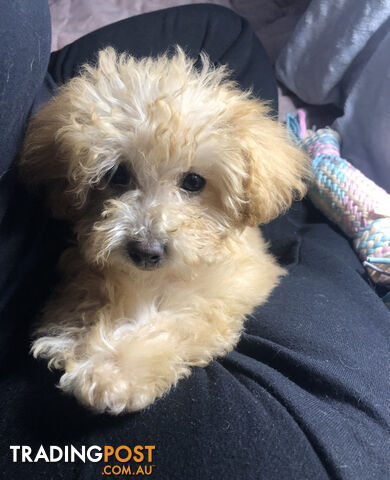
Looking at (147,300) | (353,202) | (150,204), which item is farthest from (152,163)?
(353,202)

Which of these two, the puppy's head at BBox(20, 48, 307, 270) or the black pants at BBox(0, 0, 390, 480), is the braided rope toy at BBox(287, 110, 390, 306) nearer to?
the black pants at BBox(0, 0, 390, 480)

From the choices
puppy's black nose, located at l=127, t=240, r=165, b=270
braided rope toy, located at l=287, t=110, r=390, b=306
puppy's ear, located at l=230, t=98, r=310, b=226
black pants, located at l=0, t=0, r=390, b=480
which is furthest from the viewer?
braided rope toy, located at l=287, t=110, r=390, b=306

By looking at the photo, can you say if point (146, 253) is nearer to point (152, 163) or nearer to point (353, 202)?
point (152, 163)

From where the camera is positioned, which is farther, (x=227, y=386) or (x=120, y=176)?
(x=120, y=176)

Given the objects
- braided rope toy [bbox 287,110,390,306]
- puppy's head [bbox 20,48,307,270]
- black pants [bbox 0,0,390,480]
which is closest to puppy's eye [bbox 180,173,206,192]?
puppy's head [bbox 20,48,307,270]

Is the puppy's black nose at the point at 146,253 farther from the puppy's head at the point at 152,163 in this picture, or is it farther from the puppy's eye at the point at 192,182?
the puppy's eye at the point at 192,182

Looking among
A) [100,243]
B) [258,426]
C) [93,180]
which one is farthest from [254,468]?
[93,180]
